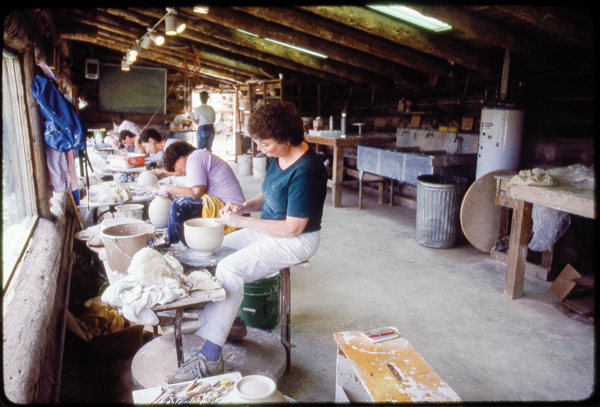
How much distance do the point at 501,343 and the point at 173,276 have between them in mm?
2510

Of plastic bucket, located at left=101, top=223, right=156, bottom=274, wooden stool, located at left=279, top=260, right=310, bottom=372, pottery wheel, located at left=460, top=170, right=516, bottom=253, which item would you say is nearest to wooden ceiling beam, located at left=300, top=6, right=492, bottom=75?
pottery wheel, located at left=460, top=170, right=516, bottom=253

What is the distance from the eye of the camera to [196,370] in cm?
216

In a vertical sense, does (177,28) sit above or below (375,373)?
Answer: above

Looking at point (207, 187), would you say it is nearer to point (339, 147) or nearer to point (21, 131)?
point (21, 131)

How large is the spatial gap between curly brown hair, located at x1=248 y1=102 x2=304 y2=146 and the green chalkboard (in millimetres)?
11531

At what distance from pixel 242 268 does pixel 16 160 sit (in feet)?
7.70

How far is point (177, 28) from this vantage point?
6.50 metres

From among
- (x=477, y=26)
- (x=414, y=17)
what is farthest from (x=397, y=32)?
(x=477, y=26)

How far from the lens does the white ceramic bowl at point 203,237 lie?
2.43m

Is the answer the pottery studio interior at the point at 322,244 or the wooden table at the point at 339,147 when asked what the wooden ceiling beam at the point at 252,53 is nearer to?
the pottery studio interior at the point at 322,244

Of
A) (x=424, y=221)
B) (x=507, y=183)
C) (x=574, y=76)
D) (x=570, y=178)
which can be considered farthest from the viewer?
(x=424, y=221)

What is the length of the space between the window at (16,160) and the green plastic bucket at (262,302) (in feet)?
5.27

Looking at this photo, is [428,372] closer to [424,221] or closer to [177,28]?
[424,221]

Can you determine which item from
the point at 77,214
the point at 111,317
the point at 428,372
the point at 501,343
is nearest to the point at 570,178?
the point at 501,343
